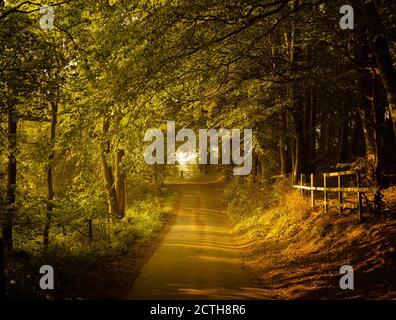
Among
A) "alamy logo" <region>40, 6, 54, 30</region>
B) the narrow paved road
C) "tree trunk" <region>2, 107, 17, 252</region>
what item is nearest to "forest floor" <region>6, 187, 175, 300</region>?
the narrow paved road

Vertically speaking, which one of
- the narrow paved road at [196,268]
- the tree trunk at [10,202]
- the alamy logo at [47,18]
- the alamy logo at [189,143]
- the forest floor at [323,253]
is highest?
the alamy logo at [47,18]

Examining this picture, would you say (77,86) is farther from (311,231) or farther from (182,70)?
(311,231)

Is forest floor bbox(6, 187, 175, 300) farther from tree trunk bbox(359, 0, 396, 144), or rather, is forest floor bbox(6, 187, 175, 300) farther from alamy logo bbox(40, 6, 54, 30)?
tree trunk bbox(359, 0, 396, 144)

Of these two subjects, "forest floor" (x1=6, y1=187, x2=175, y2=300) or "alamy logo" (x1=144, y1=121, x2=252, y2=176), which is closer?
"forest floor" (x1=6, y1=187, x2=175, y2=300)

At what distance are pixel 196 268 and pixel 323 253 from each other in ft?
12.8

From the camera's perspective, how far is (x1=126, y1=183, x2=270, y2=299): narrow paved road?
1019cm

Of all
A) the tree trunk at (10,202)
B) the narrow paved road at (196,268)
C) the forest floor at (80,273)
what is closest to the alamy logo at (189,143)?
the narrow paved road at (196,268)

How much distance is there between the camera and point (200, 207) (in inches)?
1437

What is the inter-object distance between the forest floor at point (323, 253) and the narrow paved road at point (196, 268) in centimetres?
68

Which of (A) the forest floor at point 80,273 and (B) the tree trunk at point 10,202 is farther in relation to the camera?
(B) the tree trunk at point 10,202

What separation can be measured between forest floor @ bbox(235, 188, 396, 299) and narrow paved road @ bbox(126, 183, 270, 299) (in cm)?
68

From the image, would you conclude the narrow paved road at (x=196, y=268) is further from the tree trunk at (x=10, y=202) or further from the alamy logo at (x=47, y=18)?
the alamy logo at (x=47, y=18)

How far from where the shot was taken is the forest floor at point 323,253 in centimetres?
952

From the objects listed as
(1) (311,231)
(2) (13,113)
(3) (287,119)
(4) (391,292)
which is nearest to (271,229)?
(1) (311,231)
